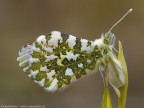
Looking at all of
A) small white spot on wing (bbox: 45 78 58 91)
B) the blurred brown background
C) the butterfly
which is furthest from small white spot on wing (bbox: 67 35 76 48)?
the blurred brown background

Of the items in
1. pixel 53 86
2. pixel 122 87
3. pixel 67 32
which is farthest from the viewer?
pixel 67 32

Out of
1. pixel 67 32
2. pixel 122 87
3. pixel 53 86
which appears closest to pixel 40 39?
pixel 53 86

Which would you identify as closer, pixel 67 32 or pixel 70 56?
pixel 70 56

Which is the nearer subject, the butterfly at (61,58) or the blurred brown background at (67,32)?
the butterfly at (61,58)

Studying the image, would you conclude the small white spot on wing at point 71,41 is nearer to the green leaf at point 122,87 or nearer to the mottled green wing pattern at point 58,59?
the mottled green wing pattern at point 58,59

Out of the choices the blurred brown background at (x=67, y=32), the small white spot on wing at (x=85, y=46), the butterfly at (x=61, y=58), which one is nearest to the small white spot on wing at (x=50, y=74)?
the butterfly at (x=61, y=58)

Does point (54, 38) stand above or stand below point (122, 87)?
above

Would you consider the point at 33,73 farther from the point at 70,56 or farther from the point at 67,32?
the point at 67,32
